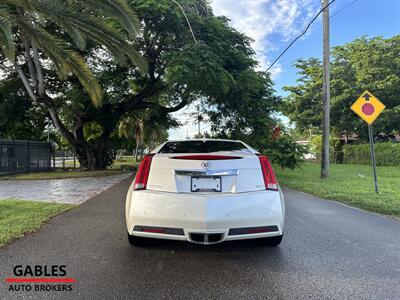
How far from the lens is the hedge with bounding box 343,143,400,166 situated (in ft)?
75.6

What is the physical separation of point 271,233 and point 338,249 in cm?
121

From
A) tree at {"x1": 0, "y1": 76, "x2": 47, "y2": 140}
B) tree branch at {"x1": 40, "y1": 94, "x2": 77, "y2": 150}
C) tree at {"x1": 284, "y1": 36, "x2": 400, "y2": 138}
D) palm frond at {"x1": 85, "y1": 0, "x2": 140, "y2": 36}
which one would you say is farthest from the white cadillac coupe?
tree at {"x1": 284, "y1": 36, "x2": 400, "y2": 138}

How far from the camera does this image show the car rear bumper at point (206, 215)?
11.1 feet

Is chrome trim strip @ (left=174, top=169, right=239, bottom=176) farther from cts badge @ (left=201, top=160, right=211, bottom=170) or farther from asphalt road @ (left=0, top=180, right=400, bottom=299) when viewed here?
asphalt road @ (left=0, top=180, right=400, bottom=299)

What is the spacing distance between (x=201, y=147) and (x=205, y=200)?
1.29 meters

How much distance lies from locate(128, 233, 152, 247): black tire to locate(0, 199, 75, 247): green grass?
1.77 metres

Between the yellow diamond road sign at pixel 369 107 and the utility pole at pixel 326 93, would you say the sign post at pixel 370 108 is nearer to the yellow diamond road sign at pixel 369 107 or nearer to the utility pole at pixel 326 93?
the yellow diamond road sign at pixel 369 107

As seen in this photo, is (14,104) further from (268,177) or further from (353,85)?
(353,85)

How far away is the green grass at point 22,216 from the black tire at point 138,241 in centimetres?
177

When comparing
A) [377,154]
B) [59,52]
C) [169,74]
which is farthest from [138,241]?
[377,154]

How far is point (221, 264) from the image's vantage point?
11.8ft

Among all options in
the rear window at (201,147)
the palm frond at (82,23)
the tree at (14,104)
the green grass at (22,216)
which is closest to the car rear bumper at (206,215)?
the rear window at (201,147)

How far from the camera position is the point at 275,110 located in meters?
14.5

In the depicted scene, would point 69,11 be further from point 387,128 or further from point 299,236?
point 387,128
